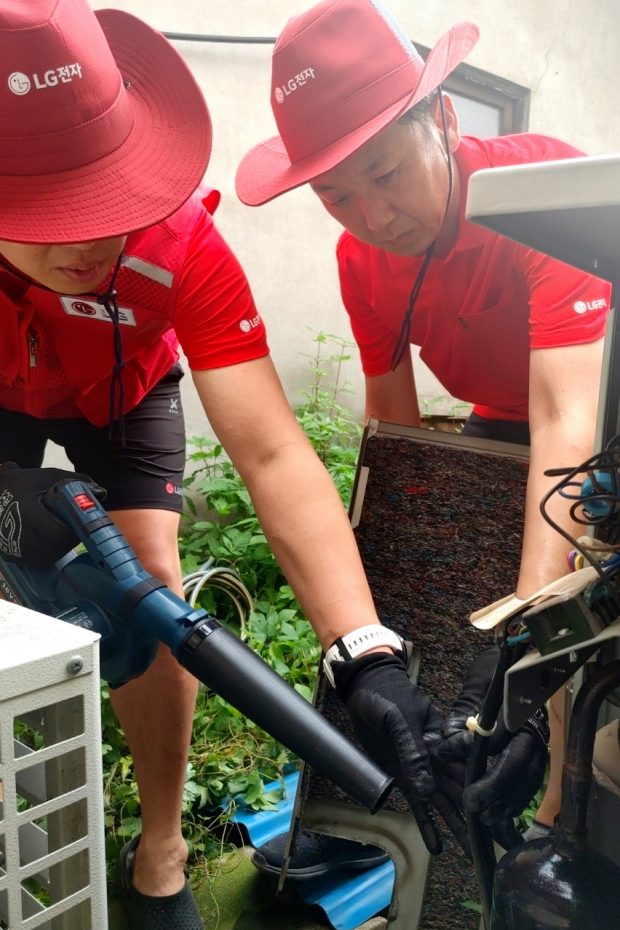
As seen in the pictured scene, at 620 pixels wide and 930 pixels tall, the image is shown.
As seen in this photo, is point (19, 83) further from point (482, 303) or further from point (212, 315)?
point (482, 303)

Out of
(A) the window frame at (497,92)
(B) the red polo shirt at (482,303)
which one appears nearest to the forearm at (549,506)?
(B) the red polo shirt at (482,303)

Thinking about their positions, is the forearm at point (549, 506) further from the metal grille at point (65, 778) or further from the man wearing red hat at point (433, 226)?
the metal grille at point (65, 778)

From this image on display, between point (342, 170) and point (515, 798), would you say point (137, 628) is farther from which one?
point (342, 170)

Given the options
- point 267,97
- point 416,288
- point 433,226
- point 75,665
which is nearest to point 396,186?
point 433,226

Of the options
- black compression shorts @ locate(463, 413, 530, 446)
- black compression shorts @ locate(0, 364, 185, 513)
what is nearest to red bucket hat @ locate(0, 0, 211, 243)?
black compression shorts @ locate(0, 364, 185, 513)

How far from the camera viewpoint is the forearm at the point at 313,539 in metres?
1.00

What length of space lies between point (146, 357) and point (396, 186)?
1.63ft

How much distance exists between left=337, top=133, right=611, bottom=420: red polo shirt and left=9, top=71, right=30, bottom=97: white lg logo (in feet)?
2.26

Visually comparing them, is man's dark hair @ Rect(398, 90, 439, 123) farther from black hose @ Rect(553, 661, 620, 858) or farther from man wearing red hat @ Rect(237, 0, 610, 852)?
black hose @ Rect(553, 661, 620, 858)

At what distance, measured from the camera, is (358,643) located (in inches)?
37.4

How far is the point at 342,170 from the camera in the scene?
117 cm

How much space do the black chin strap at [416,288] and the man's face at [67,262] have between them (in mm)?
506

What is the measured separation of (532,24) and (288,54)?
3.45m

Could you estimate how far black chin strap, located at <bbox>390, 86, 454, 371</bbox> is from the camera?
124 cm
